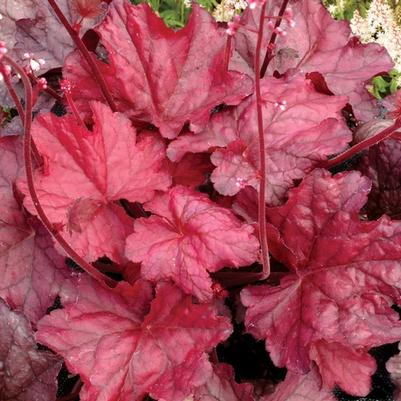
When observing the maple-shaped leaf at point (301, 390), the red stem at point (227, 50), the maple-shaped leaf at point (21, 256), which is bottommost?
the maple-shaped leaf at point (301, 390)

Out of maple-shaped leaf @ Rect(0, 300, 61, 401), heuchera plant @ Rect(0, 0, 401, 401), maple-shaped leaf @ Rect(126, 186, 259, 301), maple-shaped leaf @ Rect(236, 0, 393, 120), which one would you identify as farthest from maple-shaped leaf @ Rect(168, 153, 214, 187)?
maple-shaped leaf @ Rect(0, 300, 61, 401)

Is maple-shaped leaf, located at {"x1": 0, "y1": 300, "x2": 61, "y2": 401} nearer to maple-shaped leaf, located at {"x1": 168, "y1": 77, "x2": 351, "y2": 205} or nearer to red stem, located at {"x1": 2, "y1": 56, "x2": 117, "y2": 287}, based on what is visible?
red stem, located at {"x1": 2, "y1": 56, "x2": 117, "y2": 287}

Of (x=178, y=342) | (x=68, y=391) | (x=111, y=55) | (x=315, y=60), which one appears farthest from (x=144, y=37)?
(x=68, y=391)

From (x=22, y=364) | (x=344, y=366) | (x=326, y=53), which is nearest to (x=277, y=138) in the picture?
(x=326, y=53)

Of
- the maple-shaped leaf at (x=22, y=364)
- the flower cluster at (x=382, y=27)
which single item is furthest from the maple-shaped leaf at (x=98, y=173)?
the flower cluster at (x=382, y=27)

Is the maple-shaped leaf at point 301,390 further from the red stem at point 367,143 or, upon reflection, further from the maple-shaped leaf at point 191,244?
the red stem at point 367,143

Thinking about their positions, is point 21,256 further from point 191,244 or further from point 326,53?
Answer: point 326,53
